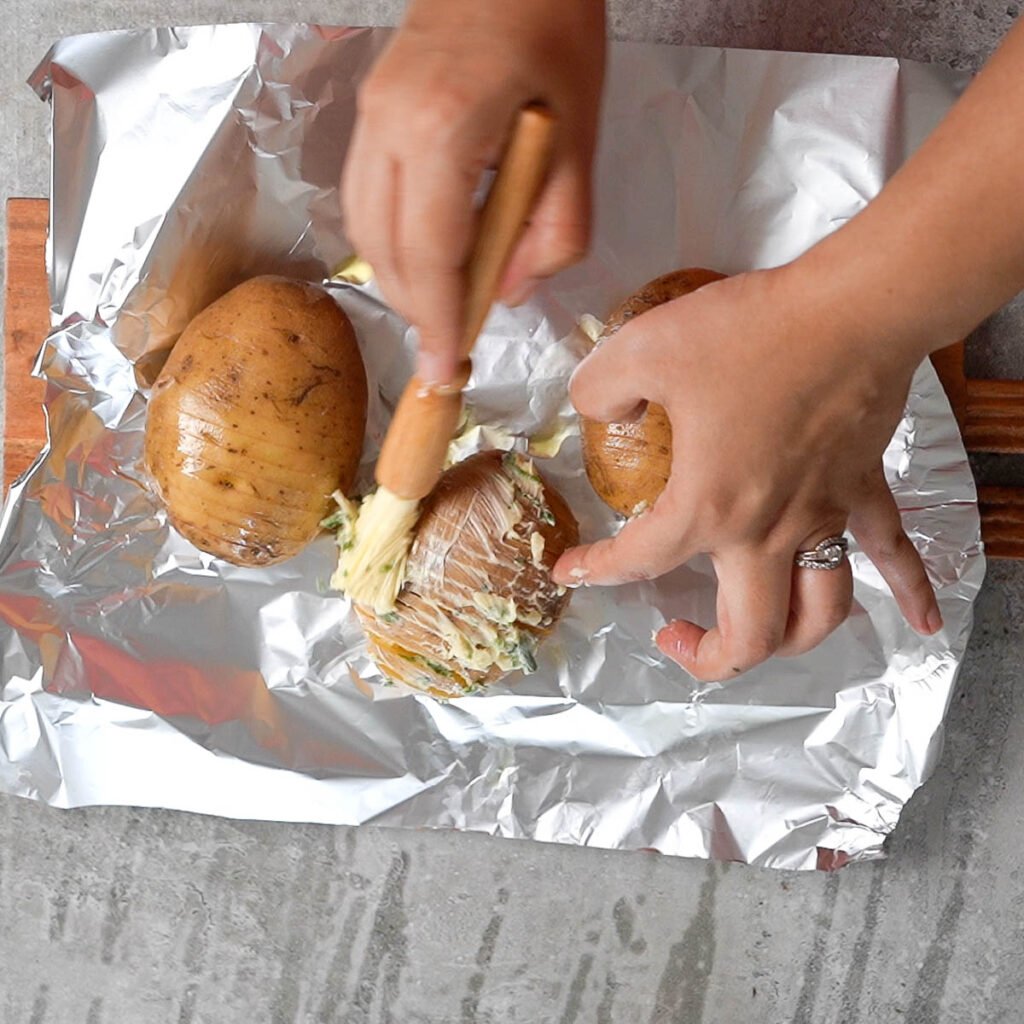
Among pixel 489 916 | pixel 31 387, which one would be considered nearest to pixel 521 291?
pixel 31 387

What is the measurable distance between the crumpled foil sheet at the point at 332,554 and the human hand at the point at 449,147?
0.26m

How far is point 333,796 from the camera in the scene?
102cm

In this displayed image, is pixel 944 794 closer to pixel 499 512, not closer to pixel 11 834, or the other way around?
pixel 499 512

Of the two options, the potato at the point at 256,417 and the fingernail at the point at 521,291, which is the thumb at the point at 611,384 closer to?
the fingernail at the point at 521,291

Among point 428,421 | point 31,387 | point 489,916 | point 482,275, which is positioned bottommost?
point 489,916

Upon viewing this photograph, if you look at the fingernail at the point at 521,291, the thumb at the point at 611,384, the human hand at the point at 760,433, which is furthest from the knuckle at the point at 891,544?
the fingernail at the point at 521,291

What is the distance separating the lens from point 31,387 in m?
1.01

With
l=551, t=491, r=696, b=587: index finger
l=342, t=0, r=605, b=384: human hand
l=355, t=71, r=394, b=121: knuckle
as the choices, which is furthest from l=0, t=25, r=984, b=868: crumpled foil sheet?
l=355, t=71, r=394, b=121: knuckle

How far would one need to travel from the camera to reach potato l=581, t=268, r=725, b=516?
0.86 meters

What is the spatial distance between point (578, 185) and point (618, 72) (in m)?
0.28

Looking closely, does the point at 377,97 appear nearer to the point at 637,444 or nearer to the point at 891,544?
the point at 637,444

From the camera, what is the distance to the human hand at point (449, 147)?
0.59 meters

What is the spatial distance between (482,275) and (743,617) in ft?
1.03

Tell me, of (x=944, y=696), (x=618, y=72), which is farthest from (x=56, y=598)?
(x=944, y=696)
